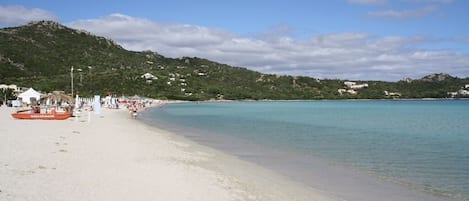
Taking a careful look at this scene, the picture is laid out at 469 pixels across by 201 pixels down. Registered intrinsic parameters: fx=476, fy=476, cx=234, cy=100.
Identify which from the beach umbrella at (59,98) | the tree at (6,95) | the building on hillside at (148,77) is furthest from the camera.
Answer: the building on hillside at (148,77)

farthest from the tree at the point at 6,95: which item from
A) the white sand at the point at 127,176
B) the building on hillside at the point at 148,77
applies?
the white sand at the point at 127,176

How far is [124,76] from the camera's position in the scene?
12312cm

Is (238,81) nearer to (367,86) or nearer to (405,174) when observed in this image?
(367,86)

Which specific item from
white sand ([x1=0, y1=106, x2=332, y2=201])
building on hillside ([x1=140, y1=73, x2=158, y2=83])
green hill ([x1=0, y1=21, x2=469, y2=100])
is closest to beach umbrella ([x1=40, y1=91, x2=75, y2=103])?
white sand ([x1=0, y1=106, x2=332, y2=201])

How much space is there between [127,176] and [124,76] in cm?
11579

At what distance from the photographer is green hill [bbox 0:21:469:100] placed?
11238cm

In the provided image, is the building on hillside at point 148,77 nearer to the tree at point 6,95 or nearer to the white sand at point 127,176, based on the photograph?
the tree at point 6,95

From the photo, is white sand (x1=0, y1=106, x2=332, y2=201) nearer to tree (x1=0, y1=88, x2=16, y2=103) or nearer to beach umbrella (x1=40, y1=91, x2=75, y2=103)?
beach umbrella (x1=40, y1=91, x2=75, y2=103)

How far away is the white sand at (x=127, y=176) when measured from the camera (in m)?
8.58

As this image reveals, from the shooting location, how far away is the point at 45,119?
105 feet

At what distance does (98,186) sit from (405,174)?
856cm

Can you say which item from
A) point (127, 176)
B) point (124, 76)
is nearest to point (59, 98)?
point (127, 176)

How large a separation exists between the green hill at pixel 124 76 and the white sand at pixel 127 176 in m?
83.1

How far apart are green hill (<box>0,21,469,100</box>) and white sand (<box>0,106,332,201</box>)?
8314cm
